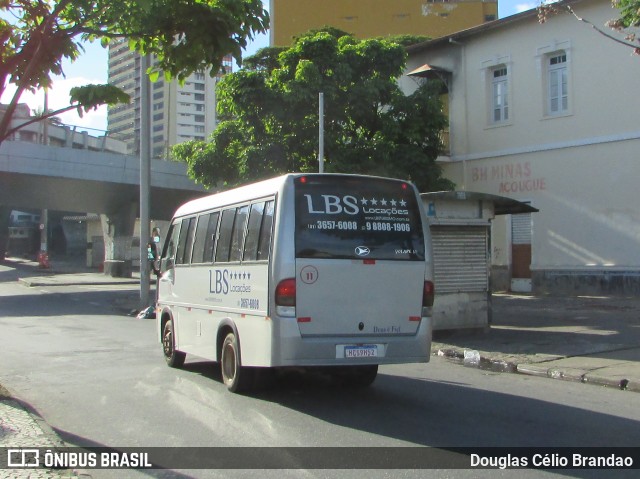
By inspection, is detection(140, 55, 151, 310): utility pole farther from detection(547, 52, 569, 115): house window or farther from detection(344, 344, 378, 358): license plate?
detection(344, 344, 378, 358): license plate

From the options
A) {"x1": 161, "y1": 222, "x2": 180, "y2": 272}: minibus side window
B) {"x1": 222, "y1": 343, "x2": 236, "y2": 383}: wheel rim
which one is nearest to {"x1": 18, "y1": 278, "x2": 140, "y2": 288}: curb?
{"x1": 161, "y1": 222, "x2": 180, "y2": 272}: minibus side window

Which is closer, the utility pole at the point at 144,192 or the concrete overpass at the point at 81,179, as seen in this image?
the utility pole at the point at 144,192

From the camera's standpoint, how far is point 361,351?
7805 mm

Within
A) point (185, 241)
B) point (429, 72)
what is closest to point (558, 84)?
point (429, 72)

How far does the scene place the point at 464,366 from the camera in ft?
36.9

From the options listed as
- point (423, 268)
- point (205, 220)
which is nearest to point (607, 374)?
point (423, 268)

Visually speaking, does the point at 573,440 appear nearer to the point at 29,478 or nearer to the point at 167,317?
the point at 29,478

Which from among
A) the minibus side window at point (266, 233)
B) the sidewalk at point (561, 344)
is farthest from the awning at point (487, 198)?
the minibus side window at point (266, 233)

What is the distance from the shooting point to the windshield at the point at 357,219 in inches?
308

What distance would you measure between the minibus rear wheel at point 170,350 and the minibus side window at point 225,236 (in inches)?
84.1

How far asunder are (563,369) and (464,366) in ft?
5.58

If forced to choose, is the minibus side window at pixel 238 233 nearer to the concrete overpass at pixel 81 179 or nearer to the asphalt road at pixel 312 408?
the asphalt road at pixel 312 408

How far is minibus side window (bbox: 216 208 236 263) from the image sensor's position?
910cm

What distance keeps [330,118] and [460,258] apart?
7738 millimetres
